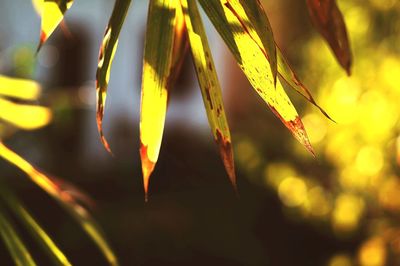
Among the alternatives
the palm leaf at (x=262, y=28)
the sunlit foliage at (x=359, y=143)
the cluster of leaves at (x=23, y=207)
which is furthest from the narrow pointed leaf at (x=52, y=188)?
the sunlit foliage at (x=359, y=143)

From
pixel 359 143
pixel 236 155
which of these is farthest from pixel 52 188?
pixel 236 155

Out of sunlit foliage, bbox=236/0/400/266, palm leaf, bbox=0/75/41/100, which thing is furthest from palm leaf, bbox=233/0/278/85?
sunlit foliage, bbox=236/0/400/266

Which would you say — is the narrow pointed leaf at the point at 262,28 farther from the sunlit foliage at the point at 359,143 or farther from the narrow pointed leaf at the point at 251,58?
the sunlit foliage at the point at 359,143

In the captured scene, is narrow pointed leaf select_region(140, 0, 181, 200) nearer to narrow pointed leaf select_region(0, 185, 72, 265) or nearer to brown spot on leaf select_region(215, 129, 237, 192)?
brown spot on leaf select_region(215, 129, 237, 192)

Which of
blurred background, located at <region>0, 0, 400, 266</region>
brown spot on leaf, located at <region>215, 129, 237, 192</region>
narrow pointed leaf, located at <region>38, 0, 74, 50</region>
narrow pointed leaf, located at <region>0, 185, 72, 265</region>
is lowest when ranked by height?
blurred background, located at <region>0, 0, 400, 266</region>

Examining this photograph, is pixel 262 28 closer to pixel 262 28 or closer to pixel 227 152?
pixel 262 28

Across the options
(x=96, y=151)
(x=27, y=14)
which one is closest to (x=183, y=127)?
(x=96, y=151)
